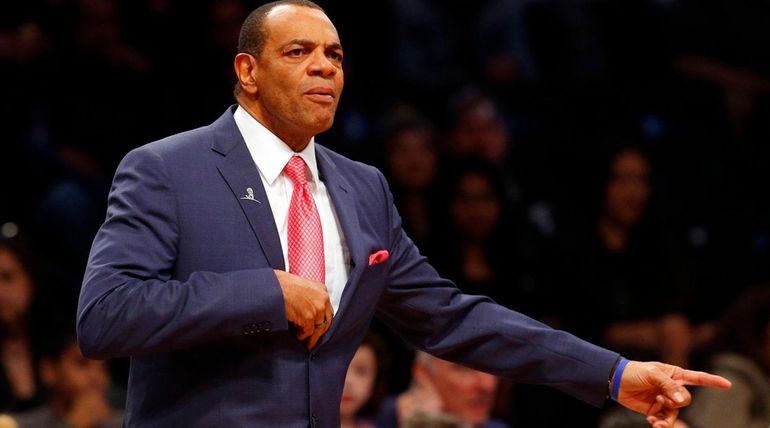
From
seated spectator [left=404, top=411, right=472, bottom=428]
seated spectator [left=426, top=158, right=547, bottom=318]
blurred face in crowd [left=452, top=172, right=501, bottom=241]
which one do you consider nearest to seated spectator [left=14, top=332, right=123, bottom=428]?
seated spectator [left=404, top=411, right=472, bottom=428]

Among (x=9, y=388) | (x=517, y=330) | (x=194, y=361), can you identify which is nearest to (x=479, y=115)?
(x=9, y=388)

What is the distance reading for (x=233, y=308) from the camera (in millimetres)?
2635

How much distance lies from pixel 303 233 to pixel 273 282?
0.31 m

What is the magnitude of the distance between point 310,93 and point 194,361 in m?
0.71

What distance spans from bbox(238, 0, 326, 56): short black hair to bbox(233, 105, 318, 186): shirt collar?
6.2 inches

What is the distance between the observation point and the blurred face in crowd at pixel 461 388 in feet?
17.3

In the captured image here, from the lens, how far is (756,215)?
7293mm

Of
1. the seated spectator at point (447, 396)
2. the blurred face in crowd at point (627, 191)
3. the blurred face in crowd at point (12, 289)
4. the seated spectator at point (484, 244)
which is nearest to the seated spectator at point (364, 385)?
the seated spectator at point (447, 396)

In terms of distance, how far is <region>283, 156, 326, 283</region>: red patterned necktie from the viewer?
2932 mm

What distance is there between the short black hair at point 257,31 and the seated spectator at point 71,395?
255 cm

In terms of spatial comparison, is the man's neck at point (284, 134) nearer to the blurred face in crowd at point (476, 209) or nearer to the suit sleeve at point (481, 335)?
the suit sleeve at point (481, 335)

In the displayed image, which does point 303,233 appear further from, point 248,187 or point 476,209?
point 476,209

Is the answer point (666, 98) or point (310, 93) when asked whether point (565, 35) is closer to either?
point (666, 98)

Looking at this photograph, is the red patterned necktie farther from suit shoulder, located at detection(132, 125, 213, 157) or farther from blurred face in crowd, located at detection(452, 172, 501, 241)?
blurred face in crowd, located at detection(452, 172, 501, 241)
